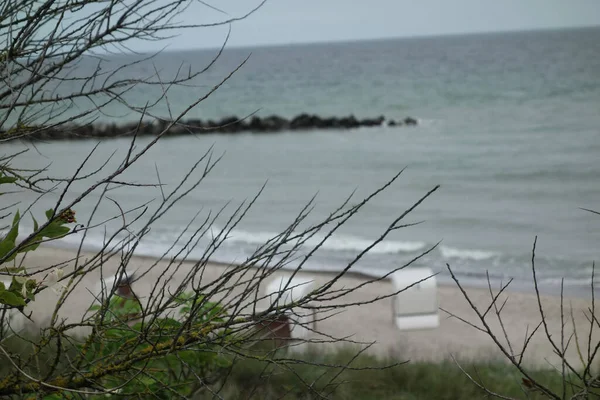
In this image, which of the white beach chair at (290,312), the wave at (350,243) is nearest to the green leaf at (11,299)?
the white beach chair at (290,312)

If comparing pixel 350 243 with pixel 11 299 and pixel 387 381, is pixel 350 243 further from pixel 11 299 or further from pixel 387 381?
pixel 11 299

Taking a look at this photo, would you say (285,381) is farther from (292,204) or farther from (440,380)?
(292,204)

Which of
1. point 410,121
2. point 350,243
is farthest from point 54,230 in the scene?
point 410,121

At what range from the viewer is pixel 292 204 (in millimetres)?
21719

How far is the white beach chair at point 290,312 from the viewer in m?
1.61

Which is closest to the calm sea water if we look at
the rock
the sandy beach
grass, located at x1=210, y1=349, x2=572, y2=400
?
grass, located at x1=210, y1=349, x2=572, y2=400

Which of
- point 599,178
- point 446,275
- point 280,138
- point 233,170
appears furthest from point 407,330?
point 280,138

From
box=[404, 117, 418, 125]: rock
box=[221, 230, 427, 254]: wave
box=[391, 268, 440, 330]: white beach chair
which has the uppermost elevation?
box=[391, 268, 440, 330]: white beach chair

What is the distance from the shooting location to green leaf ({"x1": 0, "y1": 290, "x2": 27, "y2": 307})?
1658mm

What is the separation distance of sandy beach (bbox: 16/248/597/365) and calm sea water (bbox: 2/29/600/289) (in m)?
1.62

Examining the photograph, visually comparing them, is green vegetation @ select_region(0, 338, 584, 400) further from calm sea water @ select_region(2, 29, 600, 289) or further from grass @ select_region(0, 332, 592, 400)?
calm sea water @ select_region(2, 29, 600, 289)

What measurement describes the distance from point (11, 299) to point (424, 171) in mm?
25500

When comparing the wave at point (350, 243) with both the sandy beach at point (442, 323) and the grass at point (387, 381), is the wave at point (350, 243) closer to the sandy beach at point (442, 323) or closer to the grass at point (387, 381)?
the sandy beach at point (442, 323)

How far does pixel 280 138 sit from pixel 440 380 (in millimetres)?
34028
